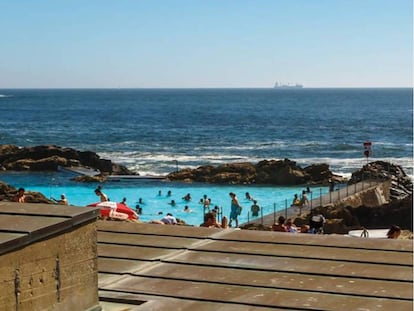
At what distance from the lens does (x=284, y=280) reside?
13.6 ft

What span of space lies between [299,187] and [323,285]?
2990 centimetres

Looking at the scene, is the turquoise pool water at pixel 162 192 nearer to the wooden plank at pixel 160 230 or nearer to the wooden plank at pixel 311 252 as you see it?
the wooden plank at pixel 160 230

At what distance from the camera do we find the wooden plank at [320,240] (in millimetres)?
4887

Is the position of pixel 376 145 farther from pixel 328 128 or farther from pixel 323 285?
pixel 323 285

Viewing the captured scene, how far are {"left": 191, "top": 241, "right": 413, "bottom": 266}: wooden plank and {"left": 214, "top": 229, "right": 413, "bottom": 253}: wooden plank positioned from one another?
0.09 metres

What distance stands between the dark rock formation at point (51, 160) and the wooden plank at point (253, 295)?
115 feet

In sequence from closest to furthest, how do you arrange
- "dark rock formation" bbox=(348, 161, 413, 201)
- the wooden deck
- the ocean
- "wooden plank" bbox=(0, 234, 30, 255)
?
"wooden plank" bbox=(0, 234, 30, 255)
the wooden deck
"dark rock formation" bbox=(348, 161, 413, 201)
the ocean

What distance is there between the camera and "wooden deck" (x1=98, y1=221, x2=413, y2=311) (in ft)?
12.3

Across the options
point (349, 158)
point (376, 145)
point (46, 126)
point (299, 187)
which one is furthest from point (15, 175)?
point (46, 126)

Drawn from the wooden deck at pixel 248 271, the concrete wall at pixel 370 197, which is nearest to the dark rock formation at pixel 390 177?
the concrete wall at pixel 370 197

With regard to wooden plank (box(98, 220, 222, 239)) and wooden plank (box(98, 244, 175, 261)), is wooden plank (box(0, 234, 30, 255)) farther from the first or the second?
wooden plank (box(98, 220, 222, 239))

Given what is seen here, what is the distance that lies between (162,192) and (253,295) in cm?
2775

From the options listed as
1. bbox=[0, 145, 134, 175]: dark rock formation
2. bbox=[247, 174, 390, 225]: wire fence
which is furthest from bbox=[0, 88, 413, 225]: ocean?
bbox=[247, 174, 390, 225]: wire fence

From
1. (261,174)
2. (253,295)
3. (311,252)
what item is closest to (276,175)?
(261,174)
